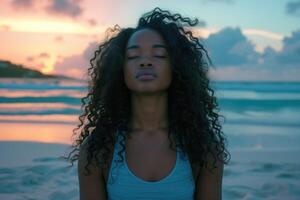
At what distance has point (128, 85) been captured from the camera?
2.78 metres

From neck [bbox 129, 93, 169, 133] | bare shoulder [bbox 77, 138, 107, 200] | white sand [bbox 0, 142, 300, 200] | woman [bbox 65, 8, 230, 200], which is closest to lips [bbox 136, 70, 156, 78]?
woman [bbox 65, 8, 230, 200]

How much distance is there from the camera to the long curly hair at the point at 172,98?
2.81 metres

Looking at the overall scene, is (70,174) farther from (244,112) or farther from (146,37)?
(244,112)

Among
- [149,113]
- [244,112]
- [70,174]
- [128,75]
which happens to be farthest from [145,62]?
[244,112]

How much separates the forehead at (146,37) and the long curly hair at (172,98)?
3 cm

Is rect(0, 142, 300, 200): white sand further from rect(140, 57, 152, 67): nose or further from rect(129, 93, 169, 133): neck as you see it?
rect(140, 57, 152, 67): nose

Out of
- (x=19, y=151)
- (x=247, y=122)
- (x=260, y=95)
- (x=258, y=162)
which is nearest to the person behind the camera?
(x=258, y=162)

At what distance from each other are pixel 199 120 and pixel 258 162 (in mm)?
4629

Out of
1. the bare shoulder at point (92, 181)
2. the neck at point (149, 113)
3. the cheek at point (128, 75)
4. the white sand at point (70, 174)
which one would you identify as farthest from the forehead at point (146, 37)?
the white sand at point (70, 174)

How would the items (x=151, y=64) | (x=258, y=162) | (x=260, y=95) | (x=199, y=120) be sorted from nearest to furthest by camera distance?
1. (x=151, y=64)
2. (x=199, y=120)
3. (x=258, y=162)
4. (x=260, y=95)

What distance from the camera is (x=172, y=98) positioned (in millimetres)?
2936

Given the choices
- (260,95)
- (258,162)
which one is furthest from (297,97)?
(258,162)

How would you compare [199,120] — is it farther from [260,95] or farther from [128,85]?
[260,95]

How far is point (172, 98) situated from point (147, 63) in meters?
0.31
